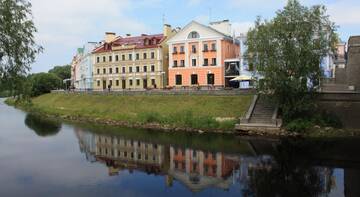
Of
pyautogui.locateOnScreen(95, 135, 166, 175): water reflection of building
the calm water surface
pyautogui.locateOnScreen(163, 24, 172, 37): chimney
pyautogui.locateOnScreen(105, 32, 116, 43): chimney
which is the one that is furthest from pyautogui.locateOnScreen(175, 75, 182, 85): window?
pyautogui.locateOnScreen(95, 135, 166, 175): water reflection of building

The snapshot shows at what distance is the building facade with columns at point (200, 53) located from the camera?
63.9 m

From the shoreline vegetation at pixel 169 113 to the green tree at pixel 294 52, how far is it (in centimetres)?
350

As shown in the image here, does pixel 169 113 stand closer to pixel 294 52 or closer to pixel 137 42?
pixel 294 52

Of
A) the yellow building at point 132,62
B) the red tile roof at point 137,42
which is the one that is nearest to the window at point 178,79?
the yellow building at point 132,62

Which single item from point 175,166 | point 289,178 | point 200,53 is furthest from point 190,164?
point 200,53

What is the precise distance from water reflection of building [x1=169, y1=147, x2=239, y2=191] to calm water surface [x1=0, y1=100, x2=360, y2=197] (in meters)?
0.06

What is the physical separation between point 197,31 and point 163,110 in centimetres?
2121

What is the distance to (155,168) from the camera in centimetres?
2647

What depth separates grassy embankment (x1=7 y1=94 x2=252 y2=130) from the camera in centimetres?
4250

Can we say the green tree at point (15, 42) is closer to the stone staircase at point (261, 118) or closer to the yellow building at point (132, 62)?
the stone staircase at point (261, 118)

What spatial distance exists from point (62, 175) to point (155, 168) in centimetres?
606

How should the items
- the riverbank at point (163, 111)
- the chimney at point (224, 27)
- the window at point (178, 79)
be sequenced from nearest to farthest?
1. the riverbank at point (163, 111)
2. the chimney at point (224, 27)
3. the window at point (178, 79)

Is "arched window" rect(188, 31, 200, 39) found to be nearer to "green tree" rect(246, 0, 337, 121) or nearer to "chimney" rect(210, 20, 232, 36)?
"chimney" rect(210, 20, 232, 36)

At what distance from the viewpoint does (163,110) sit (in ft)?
160
